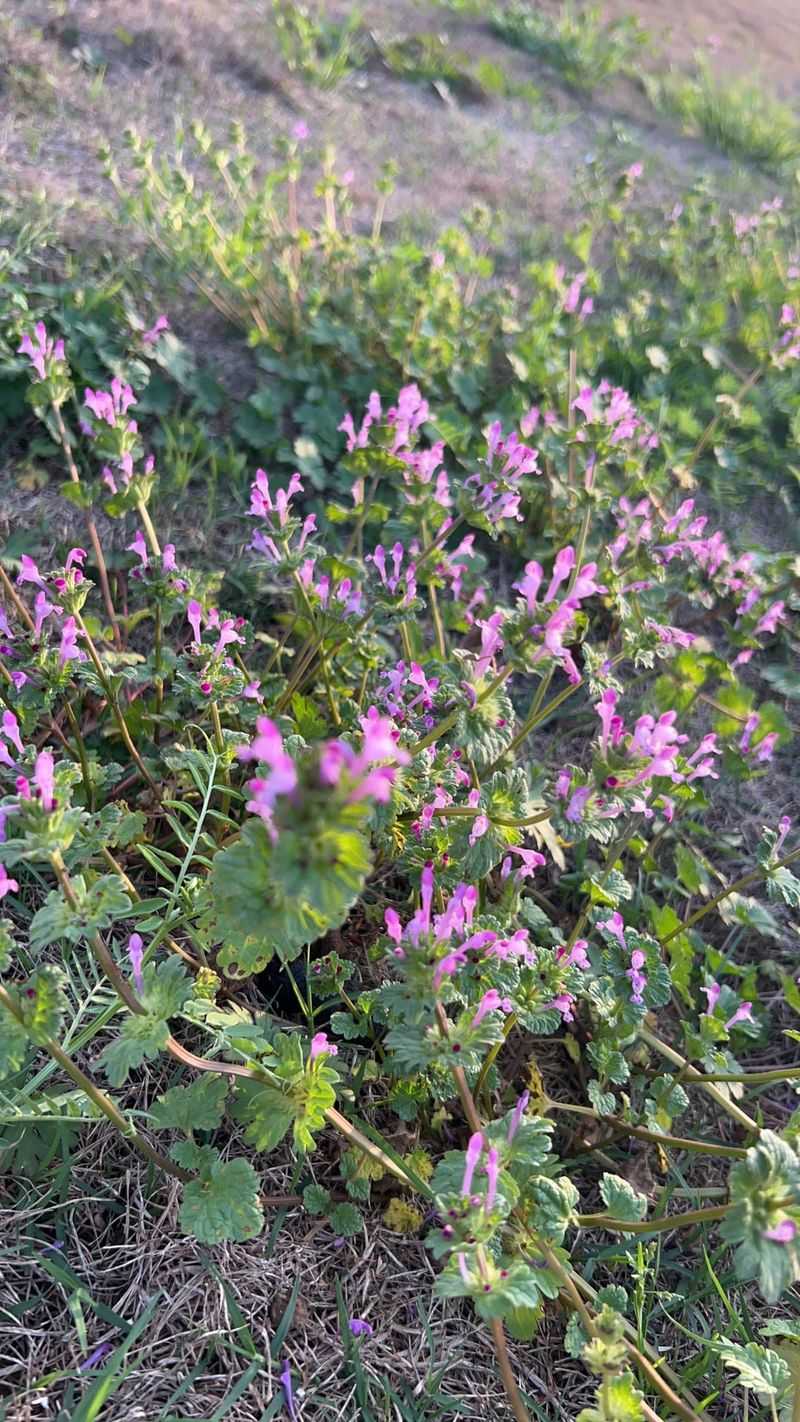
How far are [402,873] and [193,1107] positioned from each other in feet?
2.35

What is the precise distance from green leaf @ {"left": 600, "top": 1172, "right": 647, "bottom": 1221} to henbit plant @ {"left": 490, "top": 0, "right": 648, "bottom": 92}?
864 centimetres

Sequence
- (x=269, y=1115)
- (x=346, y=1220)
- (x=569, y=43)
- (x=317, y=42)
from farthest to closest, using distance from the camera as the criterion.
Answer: (x=569, y=43) → (x=317, y=42) → (x=346, y=1220) → (x=269, y=1115)

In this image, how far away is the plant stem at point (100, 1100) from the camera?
1304 mm

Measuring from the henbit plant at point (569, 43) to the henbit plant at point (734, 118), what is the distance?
15.2 inches

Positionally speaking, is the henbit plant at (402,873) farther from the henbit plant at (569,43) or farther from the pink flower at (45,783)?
the henbit plant at (569,43)

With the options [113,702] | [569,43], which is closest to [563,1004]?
[113,702]

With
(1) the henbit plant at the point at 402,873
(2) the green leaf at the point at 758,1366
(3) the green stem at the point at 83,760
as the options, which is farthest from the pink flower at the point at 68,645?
(2) the green leaf at the point at 758,1366

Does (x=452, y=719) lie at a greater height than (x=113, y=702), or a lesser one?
greater

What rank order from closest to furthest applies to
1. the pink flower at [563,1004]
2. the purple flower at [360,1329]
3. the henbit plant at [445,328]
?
the purple flower at [360,1329], the pink flower at [563,1004], the henbit plant at [445,328]

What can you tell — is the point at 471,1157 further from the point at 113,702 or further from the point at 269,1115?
the point at 113,702

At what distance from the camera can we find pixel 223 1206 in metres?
1.53

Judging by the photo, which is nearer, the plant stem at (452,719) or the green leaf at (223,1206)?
the green leaf at (223,1206)

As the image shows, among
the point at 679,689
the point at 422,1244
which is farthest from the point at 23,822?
the point at 679,689

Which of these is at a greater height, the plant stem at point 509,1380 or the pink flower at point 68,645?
the pink flower at point 68,645
